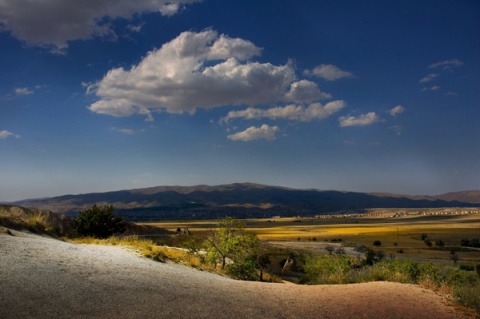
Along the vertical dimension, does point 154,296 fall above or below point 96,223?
below

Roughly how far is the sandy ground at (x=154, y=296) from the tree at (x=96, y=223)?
18823 millimetres

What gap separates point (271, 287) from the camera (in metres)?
13.4

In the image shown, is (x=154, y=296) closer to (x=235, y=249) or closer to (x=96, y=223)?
(x=235, y=249)

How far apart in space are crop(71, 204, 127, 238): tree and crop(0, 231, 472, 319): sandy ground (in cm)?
1882

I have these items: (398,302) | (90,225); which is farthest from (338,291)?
(90,225)

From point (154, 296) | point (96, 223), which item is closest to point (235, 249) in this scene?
point (154, 296)

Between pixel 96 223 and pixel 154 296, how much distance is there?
25260 mm

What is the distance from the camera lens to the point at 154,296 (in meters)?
9.89

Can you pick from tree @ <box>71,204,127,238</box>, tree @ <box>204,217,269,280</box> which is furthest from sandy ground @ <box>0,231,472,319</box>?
tree @ <box>71,204,127,238</box>

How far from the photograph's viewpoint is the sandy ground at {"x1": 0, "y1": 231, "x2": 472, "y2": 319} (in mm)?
8438

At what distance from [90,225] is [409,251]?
193ft

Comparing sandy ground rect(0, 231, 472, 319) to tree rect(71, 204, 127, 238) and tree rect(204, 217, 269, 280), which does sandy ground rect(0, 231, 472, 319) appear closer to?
tree rect(204, 217, 269, 280)

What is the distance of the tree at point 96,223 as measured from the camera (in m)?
32.3

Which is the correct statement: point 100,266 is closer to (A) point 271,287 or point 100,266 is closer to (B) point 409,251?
(A) point 271,287
